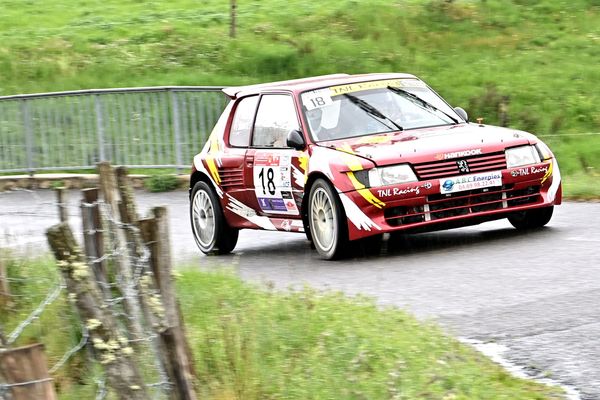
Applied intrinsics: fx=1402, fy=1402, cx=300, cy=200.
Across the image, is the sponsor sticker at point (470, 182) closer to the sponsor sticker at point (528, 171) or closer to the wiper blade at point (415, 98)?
the sponsor sticker at point (528, 171)

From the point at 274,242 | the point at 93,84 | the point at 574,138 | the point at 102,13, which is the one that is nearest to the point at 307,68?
the point at 93,84

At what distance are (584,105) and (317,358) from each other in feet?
64.2

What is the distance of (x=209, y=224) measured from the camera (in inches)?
562

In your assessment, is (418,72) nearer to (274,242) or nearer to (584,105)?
(584,105)

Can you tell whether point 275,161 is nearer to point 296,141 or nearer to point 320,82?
point 296,141

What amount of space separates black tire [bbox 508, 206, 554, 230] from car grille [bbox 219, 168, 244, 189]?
2.63 m

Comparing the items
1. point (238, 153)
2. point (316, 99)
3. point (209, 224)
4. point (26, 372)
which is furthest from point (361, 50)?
point (26, 372)

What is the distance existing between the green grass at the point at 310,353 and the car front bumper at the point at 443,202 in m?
2.80

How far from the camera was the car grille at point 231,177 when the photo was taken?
13.7m

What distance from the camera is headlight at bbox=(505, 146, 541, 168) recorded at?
12250mm

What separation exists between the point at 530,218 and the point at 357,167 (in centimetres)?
218

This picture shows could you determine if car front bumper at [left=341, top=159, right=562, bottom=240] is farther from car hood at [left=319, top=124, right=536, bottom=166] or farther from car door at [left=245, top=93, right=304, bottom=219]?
car door at [left=245, top=93, right=304, bottom=219]

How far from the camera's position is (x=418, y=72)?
28500 millimetres

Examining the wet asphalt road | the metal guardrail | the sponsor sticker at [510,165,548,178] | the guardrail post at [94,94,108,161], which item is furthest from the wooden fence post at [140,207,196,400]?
the guardrail post at [94,94,108,161]
